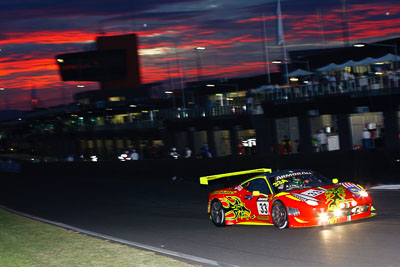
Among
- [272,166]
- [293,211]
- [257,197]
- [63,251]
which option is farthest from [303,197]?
[272,166]

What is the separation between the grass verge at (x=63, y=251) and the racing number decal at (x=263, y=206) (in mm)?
3109

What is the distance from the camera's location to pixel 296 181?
39.4 ft

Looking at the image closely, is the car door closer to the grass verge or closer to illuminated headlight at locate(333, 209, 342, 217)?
illuminated headlight at locate(333, 209, 342, 217)

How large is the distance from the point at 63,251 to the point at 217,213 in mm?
4026

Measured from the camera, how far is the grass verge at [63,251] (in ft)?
29.9

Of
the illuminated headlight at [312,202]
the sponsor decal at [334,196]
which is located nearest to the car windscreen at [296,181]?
the sponsor decal at [334,196]

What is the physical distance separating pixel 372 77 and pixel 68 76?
55.1 meters

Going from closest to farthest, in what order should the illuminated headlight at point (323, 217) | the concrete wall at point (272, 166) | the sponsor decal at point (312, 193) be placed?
the illuminated headlight at point (323, 217) → the sponsor decal at point (312, 193) → the concrete wall at point (272, 166)

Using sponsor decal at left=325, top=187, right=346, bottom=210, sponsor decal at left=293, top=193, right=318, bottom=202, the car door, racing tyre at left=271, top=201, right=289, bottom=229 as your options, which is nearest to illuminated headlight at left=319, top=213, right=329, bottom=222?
sponsor decal at left=325, top=187, right=346, bottom=210

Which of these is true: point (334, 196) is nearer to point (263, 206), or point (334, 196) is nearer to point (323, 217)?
point (323, 217)

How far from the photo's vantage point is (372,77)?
2897 centimetres

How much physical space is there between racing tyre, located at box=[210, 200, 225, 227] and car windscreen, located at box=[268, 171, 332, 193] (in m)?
1.53

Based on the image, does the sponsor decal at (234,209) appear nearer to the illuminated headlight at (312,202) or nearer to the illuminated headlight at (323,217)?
the illuminated headlight at (312,202)

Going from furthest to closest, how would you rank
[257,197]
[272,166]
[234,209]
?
[272,166]
[234,209]
[257,197]
